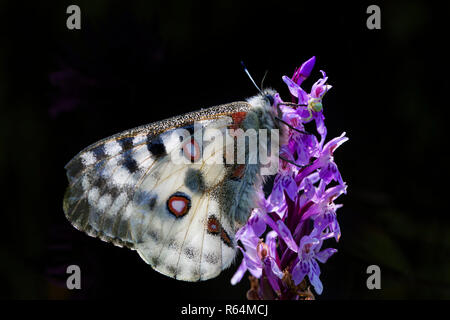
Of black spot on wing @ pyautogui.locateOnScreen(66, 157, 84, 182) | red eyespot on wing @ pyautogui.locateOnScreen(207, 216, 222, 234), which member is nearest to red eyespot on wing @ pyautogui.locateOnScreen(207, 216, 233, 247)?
red eyespot on wing @ pyautogui.locateOnScreen(207, 216, 222, 234)

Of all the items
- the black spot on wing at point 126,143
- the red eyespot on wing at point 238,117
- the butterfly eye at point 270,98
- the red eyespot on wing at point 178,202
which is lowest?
the red eyespot on wing at point 178,202

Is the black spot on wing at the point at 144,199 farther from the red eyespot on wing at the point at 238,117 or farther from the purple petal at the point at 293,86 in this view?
the purple petal at the point at 293,86

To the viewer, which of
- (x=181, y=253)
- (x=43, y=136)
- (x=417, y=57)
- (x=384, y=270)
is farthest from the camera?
(x=43, y=136)

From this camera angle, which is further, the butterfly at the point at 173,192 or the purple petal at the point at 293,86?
the butterfly at the point at 173,192

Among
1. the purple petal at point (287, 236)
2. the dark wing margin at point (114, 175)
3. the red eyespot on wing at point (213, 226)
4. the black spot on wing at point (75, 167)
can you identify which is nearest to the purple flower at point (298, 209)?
the purple petal at point (287, 236)

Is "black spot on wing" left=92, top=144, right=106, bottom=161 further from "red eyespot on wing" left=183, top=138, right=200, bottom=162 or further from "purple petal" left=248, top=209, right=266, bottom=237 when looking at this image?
"purple petal" left=248, top=209, right=266, bottom=237

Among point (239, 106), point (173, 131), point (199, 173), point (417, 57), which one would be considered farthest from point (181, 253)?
point (417, 57)

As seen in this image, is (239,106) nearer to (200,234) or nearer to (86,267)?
(200,234)

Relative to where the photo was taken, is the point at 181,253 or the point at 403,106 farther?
the point at 403,106
